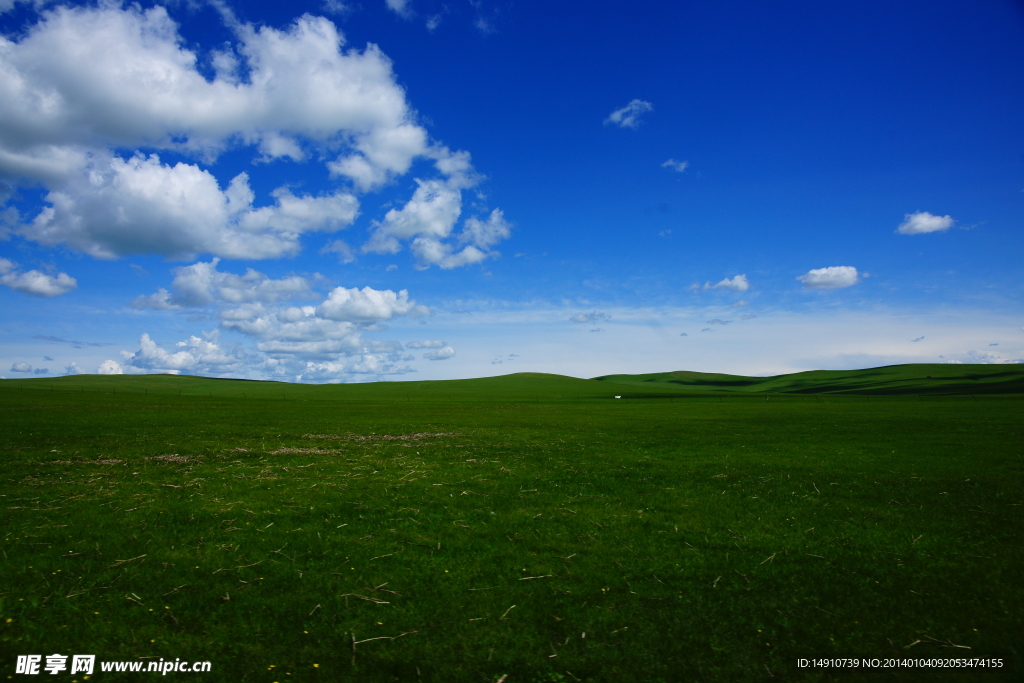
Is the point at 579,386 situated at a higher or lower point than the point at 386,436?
higher

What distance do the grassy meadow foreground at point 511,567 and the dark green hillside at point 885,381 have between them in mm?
133221

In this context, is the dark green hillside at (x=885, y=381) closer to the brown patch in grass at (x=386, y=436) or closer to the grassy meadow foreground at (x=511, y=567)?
the brown patch in grass at (x=386, y=436)

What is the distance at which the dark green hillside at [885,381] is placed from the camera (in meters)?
123

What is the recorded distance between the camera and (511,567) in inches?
348

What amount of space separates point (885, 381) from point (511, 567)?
180639mm

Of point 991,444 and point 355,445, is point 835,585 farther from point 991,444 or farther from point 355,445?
point 991,444

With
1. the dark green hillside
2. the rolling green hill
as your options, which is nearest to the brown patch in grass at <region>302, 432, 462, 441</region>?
the rolling green hill

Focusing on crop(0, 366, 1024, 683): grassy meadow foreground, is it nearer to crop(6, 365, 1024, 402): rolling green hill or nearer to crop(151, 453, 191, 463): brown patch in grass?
crop(151, 453, 191, 463): brown patch in grass

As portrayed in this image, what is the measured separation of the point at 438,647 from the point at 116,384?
519 ft

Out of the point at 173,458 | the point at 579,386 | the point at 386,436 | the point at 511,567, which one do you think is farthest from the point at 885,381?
the point at 173,458

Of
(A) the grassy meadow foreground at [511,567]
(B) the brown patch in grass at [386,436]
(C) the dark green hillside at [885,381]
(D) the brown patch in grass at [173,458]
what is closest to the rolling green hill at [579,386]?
(C) the dark green hillside at [885,381]

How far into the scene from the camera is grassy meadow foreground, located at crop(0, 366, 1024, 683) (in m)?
6.23

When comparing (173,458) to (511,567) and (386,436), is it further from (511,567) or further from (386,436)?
(511,567)

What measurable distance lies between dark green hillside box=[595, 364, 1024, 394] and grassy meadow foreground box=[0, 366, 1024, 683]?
13322 centimetres
